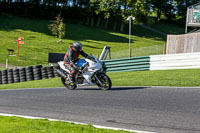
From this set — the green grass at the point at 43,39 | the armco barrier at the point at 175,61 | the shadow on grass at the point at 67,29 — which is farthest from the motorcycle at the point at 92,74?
the shadow on grass at the point at 67,29

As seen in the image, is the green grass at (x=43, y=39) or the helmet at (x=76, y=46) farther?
the green grass at (x=43, y=39)

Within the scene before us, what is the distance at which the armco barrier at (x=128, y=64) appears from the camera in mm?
18406

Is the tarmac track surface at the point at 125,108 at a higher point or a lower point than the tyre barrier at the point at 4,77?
higher

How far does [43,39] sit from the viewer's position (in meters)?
47.2

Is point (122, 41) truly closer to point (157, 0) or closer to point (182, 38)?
point (157, 0)

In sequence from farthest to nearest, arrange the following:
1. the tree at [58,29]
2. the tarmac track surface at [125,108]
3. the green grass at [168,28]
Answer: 1. the green grass at [168,28]
2. the tree at [58,29]
3. the tarmac track surface at [125,108]

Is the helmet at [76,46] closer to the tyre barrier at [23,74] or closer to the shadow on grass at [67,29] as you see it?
the tyre barrier at [23,74]

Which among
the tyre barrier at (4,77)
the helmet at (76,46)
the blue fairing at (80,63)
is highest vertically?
the helmet at (76,46)

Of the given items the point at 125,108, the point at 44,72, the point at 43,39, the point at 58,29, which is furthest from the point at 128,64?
the point at 58,29

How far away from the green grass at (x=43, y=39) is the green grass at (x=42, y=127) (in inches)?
1012

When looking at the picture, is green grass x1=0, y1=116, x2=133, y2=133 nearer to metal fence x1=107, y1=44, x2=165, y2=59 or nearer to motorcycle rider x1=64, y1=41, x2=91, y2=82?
motorcycle rider x1=64, y1=41, x2=91, y2=82

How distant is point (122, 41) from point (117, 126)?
1922 inches

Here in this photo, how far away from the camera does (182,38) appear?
2116 centimetres

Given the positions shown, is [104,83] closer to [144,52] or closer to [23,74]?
[23,74]
